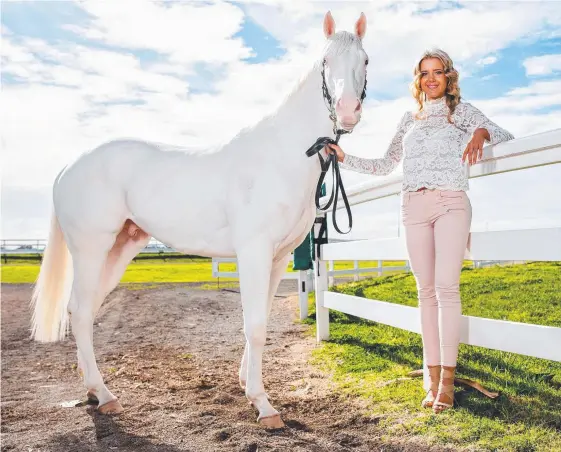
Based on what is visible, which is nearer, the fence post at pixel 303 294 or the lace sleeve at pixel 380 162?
the lace sleeve at pixel 380 162

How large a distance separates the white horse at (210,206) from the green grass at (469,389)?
840 mm

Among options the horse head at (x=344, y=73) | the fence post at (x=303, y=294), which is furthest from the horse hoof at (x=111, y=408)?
the fence post at (x=303, y=294)

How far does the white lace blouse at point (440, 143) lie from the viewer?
9.88ft

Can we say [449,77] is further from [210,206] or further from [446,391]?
[446,391]

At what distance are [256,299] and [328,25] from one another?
5.46 ft

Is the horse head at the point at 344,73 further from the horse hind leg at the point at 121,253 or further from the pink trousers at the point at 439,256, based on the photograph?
the horse hind leg at the point at 121,253

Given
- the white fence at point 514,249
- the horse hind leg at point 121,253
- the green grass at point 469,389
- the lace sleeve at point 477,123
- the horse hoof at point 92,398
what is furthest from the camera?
the horse hind leg at point 121,253

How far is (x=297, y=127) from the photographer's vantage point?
3248 millimetres

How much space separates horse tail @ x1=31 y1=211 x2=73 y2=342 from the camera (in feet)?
13.8

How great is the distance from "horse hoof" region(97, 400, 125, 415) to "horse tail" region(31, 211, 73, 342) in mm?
940

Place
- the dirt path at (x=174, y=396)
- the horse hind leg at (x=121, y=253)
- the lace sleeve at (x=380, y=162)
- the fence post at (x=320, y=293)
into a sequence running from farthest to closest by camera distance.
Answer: the fence post at (x=320, y=293)
the horse hind leg at (x=121, y=253)
the lace sleeve at (x=380, y=162)
the dirt path at (x=174, y=396)

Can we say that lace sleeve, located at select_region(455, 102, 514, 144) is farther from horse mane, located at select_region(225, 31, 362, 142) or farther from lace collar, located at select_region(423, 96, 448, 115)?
horse mane, located at select_region(225, 31, 362, 142)

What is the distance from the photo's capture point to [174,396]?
151 inches

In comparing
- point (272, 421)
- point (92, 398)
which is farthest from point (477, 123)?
point (92, 398)
